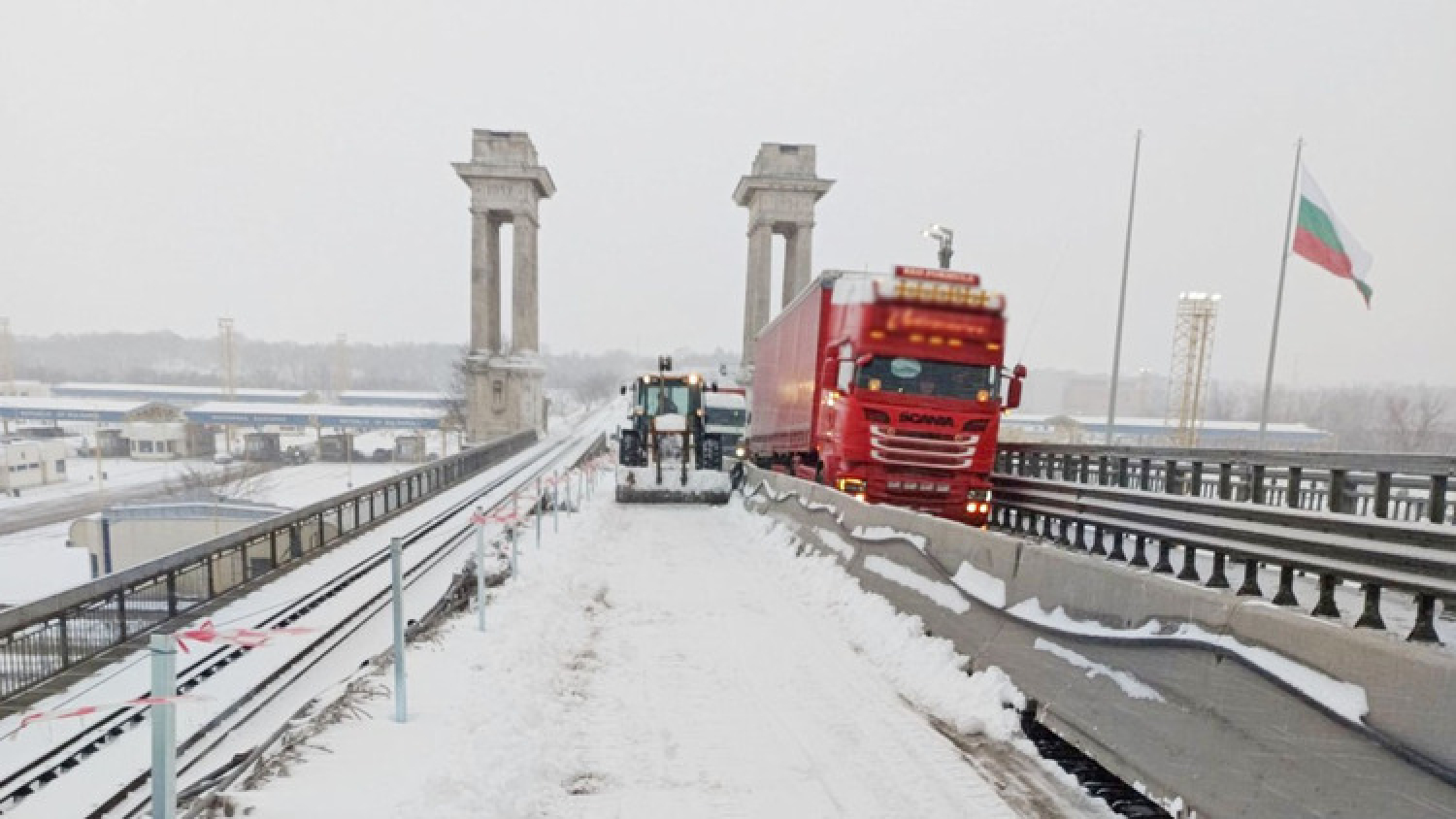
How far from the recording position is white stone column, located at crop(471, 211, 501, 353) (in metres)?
45.6

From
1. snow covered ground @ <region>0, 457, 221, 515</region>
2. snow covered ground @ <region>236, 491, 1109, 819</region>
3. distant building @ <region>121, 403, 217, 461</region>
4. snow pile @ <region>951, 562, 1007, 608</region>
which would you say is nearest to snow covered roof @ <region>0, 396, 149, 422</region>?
distant building @ <region>121, 403, 217, 461</region>

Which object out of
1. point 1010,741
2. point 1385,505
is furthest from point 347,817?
point 1385,505

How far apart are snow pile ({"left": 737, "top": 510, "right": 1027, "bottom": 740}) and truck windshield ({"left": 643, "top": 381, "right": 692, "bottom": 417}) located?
11.3 meters

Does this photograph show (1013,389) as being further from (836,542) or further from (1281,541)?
(1281,541)

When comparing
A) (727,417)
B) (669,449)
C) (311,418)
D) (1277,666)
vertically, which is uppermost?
(1277,666)

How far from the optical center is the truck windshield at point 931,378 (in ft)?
36.4

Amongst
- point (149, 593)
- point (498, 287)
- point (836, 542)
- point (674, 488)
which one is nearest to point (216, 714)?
point (149, 593)

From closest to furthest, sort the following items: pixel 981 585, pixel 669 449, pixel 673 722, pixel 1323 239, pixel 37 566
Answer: pixel 673 722 < pixel 981 585 < pixel 1323 239 < pixel 669 449 < pixel 37 566

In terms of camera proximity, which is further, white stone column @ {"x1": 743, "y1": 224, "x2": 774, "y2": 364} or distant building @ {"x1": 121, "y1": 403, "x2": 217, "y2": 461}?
distant building @ {"x1": 121, "y1": 403, "x2": 217, "y2": 461}

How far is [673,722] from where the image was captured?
5.05 metres

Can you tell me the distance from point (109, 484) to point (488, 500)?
50.7 meters

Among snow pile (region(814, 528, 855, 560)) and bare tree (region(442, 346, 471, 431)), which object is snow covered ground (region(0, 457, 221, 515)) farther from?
snow pile (region(814, 528, 855, 560))

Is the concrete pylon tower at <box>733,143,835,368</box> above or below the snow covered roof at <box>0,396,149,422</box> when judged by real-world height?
above

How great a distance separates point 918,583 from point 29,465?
68.5 meters
